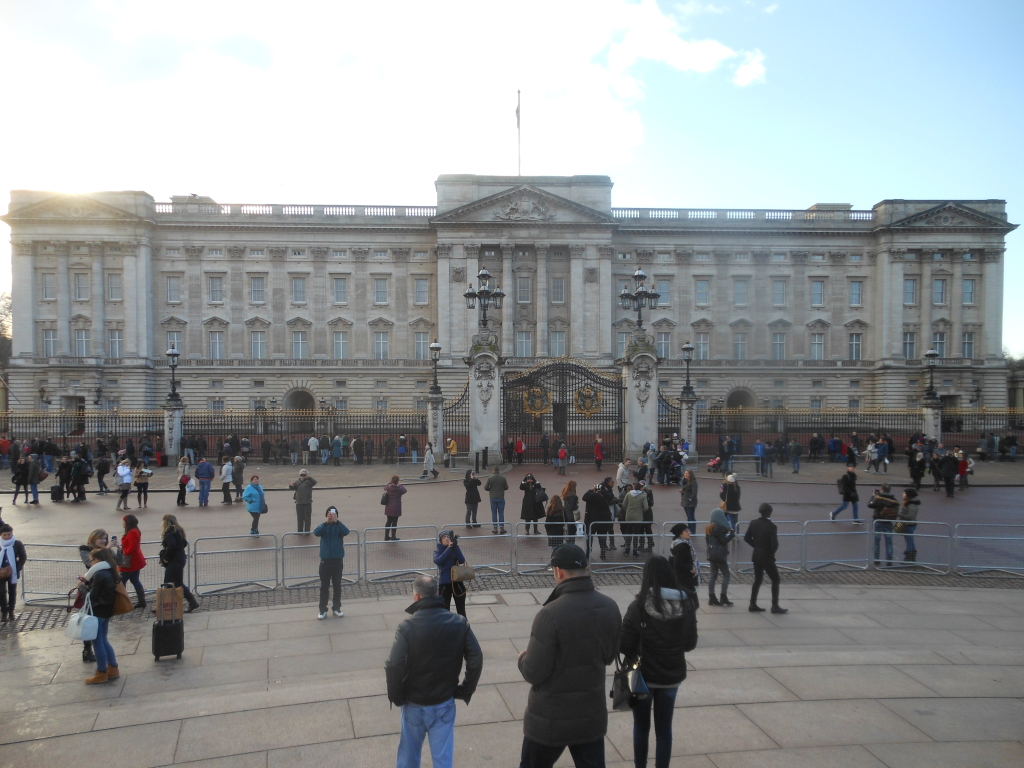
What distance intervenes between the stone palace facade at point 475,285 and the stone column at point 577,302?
16cm

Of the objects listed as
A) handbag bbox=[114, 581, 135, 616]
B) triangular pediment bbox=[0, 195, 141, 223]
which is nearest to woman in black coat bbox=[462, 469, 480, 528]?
handbag bbox=[114, 581, 135, 616]

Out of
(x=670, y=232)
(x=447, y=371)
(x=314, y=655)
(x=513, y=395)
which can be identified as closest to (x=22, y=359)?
(x=447, y=371)

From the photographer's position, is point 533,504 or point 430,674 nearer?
point 430,674

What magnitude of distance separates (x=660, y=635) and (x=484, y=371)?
79.0 ft

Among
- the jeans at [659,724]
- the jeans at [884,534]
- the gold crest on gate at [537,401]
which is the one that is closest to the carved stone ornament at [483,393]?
the gold crest on gate at [537,401]

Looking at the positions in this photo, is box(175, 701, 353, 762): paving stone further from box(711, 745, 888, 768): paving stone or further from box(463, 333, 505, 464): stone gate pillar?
box(463, 333, 505, 464): stone gate pillar

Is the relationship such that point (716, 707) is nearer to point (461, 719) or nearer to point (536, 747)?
point (461, 719)

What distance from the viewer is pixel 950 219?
57.0 m

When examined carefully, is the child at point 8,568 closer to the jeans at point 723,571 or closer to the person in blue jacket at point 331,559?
the person in blue jacket at point 331,559

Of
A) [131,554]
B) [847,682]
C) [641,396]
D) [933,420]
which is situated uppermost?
[641,396]

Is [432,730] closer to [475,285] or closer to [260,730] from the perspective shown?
[260,730]

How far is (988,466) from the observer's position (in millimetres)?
31656

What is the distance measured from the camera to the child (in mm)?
9625

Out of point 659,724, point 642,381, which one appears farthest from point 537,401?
point 659,724
